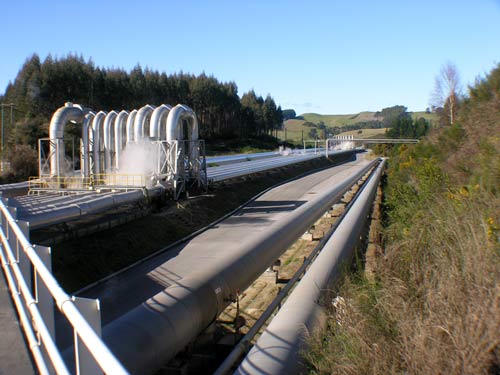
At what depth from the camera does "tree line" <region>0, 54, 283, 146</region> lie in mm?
54906

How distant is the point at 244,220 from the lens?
91.3ft

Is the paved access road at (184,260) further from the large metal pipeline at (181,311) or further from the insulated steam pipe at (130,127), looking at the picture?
the insulated steam pipe at (130,127)

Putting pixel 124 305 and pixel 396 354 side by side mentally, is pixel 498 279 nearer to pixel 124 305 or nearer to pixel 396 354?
→ pixel 396 354

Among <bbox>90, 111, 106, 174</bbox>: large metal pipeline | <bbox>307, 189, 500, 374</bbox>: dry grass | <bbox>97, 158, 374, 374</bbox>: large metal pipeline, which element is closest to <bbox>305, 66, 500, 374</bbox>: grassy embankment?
<bbox>307, 189, 500, 374</bbox>: dry grass

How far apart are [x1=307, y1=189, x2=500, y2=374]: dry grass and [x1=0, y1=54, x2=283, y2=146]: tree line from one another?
4808cm

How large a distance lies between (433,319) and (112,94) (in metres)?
67.3

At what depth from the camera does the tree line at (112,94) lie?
5491cm

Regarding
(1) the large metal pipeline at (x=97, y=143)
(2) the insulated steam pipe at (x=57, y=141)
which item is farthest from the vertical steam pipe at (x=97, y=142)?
(2) the insulated steam pipe at (x=57, y=141)

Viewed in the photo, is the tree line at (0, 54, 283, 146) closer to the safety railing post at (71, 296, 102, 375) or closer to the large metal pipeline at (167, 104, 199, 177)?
the large metal pipeline at (167, 104, 199, 177)

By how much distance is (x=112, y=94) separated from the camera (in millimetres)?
66875

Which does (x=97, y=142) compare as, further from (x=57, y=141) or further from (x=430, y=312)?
(x=430, y=312)

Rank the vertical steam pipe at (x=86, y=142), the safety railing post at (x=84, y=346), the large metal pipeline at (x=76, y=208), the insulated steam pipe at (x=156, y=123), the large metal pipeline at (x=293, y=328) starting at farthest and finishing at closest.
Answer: the vertical steam pipe at (x=86, y=142)
the insulated steam pipe at (x=156, y=123)
the large metal pipeline at (x=76, y=208)
the large metal pipeline at (x=293, y=328)
the safety railing post at (x=84, y=346)

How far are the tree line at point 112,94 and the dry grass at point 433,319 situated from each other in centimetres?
4808

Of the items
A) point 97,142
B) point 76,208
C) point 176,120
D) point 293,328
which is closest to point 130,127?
point 97,142
